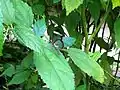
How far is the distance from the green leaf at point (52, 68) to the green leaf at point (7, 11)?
9 centimetres

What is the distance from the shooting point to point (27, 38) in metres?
0.59

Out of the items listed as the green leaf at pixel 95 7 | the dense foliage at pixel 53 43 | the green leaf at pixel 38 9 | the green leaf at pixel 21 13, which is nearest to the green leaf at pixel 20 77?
the dense foliage at pixel 53 43

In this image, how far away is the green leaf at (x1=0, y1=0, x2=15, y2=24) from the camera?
1.80 feet

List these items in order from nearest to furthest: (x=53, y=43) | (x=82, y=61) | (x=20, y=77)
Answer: (x=82, y=61) → (x=53, y=43) → (x=20, y=77)

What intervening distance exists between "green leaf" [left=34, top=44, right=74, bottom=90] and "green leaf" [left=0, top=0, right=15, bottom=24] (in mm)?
90

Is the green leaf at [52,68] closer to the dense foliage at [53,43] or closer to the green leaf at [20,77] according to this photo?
the dense foliage at [53,43]

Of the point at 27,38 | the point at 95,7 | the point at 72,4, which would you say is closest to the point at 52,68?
the point at 27,38

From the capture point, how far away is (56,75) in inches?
25.0

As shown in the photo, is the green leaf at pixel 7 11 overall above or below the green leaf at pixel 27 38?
above

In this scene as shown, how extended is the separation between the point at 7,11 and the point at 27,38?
0.19 ft

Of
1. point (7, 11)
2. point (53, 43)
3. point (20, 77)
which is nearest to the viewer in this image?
point (7, 11)

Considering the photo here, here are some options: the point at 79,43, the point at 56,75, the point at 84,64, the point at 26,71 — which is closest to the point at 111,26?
the point at 79,43

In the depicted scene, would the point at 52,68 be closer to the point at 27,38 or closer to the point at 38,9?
the point at 27,38

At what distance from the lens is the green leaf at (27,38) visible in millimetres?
582
